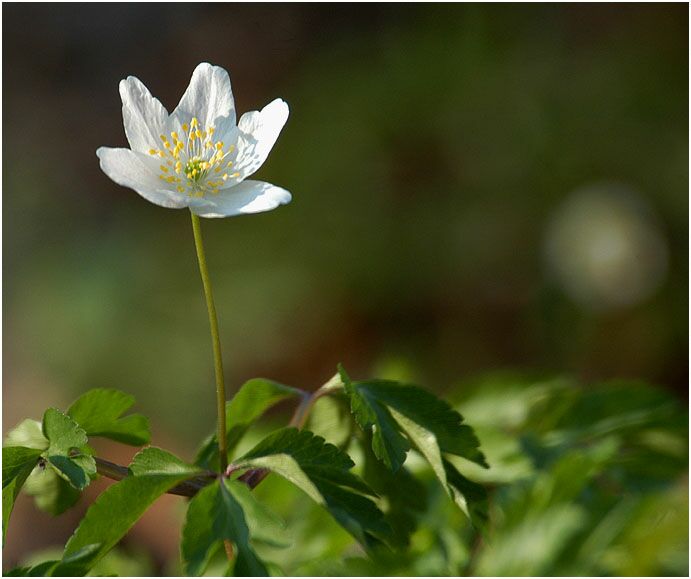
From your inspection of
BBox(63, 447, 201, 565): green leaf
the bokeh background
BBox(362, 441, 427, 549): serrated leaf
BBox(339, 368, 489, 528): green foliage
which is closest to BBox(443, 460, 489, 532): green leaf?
BBox(339, 368, 489, 528): green foliage

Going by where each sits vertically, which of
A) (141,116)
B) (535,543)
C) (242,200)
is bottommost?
(535,543)

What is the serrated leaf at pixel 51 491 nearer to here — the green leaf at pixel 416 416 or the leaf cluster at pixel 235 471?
the leaf cluster at pixel 235 471

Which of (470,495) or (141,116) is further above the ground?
(141,116)

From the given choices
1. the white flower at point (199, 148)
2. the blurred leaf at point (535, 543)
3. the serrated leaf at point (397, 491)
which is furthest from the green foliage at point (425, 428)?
the blurred leaf at point (535, 543)

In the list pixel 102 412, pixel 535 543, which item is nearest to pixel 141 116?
pixel 102 412

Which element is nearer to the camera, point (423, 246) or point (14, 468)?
point (14, 468)

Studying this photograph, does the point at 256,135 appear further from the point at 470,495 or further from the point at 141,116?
the point at 470,495

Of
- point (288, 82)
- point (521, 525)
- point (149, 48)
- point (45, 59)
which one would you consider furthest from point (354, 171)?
point (521, 525)
